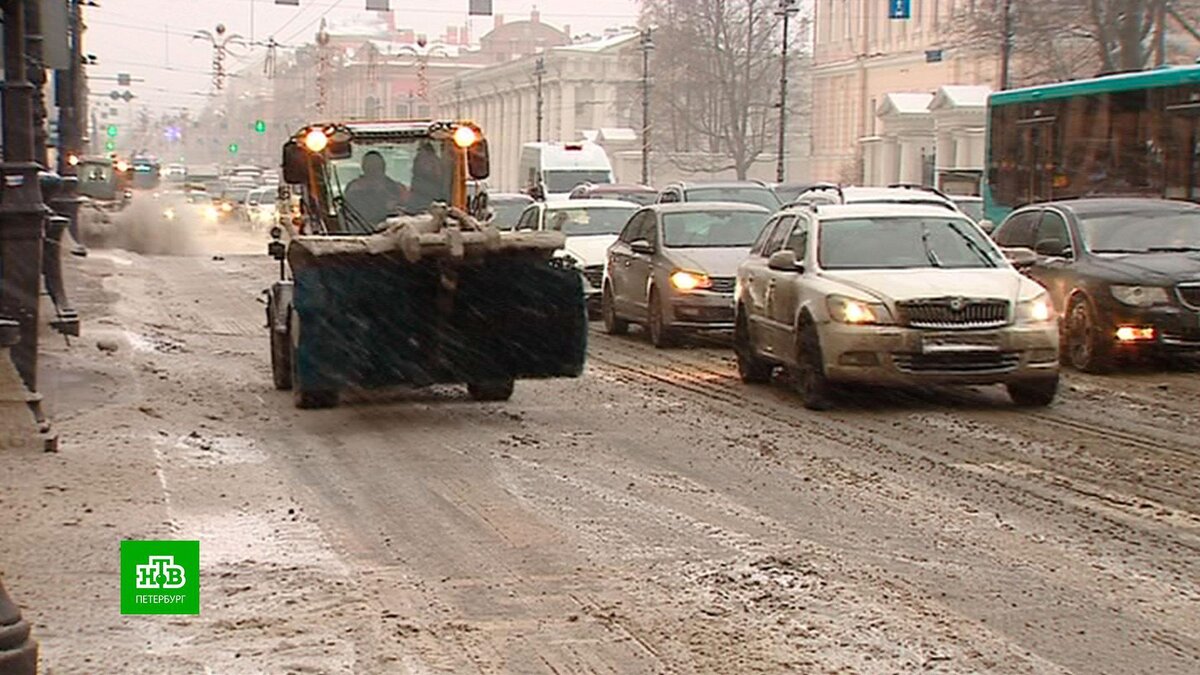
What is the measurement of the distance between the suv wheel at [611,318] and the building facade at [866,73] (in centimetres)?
4914

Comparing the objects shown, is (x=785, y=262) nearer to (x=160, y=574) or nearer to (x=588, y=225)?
(x=160, y=574)

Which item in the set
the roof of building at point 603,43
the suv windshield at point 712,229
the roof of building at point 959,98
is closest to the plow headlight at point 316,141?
the suv windshield at point 712,229

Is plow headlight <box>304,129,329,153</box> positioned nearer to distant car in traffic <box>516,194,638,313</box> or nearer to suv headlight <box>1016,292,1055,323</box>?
suv headlight <box>1016,292,1055,323</box>

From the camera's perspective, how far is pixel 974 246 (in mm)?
13898

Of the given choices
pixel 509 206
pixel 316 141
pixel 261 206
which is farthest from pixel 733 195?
pixel 261 206

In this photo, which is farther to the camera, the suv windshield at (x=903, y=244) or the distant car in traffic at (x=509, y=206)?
the distant car in traffic at (x=509, y=206)

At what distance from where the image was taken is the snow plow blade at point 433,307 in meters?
12.0

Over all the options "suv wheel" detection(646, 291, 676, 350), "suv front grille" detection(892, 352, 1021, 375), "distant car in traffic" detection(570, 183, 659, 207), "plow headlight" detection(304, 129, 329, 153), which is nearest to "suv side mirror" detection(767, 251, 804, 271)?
"suv front grille" detection(892, 352, 1021, 375)

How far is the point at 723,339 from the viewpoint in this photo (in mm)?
19328

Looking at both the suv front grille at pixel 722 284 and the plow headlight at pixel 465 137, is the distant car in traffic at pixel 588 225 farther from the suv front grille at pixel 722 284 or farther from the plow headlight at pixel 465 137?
the plow headlight at pixel 465 137

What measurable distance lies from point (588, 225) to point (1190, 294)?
33.5 ft

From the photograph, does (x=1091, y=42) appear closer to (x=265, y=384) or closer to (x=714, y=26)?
(x=714, y=26)

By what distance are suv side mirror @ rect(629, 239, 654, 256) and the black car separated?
4026 millimetres

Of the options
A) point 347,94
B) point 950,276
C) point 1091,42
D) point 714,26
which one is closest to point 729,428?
point 950,276
